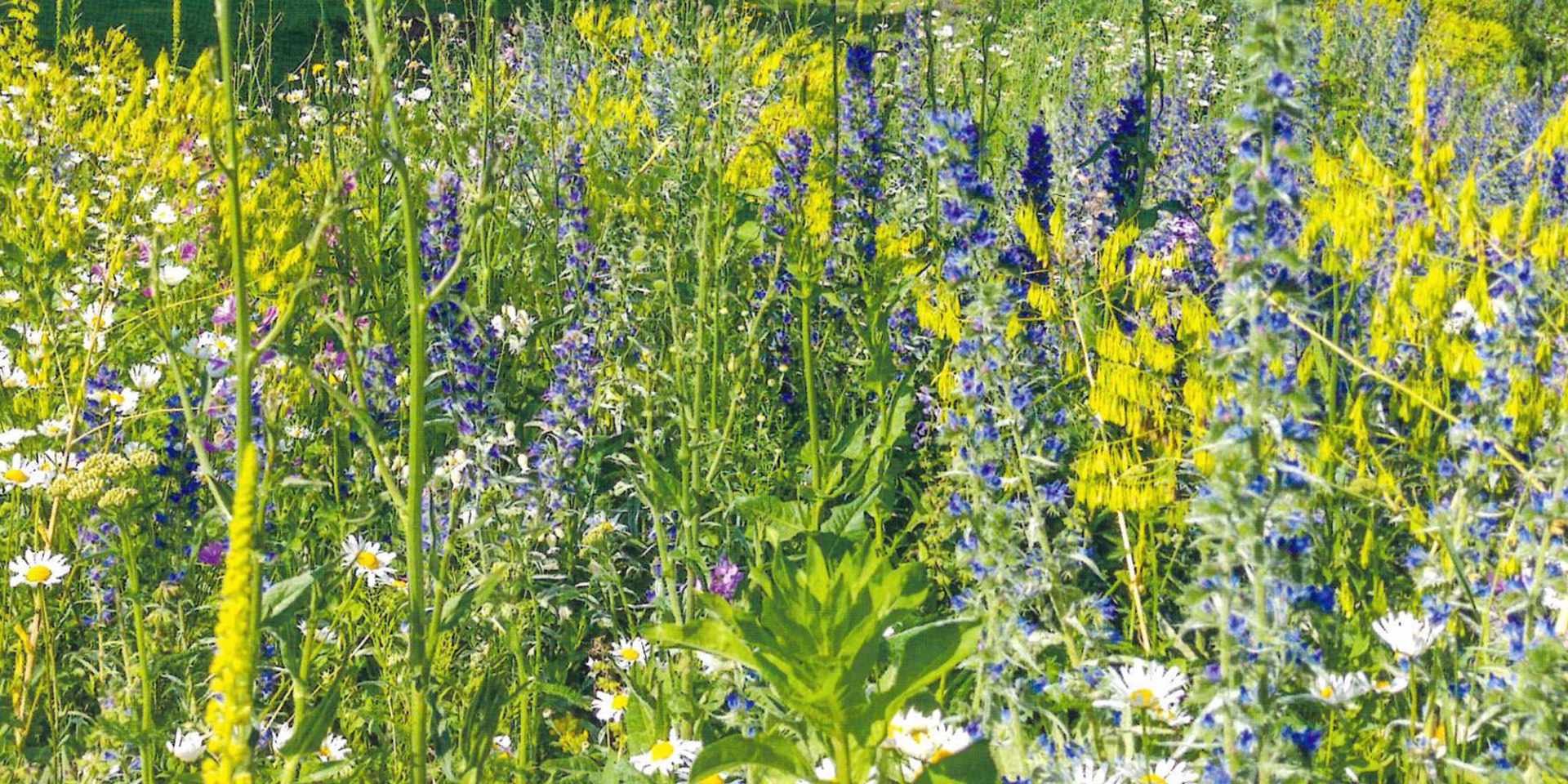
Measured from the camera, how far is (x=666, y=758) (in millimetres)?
1769

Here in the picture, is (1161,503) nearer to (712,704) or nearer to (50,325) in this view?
(712,704)

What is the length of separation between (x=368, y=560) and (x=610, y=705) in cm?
50

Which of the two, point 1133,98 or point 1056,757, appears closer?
point 1056,757

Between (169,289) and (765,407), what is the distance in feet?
4.59

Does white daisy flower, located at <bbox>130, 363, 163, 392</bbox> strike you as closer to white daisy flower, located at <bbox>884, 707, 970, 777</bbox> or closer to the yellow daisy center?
white daisy flower, located at <bbox>884, 707, 970, 777</bbox>

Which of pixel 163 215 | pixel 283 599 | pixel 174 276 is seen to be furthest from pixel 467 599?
pixel 163 215

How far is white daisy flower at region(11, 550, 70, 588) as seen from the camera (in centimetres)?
210

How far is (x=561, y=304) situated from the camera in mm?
3289

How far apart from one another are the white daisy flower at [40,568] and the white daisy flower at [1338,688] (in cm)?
186

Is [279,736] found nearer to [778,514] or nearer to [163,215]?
[778,514]

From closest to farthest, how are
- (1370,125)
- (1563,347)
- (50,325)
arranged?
(1563,347) → (50,325) → (1370,125)

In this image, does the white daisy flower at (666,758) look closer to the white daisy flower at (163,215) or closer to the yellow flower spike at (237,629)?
the yellow flower spike at (237,629)

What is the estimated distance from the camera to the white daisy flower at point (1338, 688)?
56.5 inches

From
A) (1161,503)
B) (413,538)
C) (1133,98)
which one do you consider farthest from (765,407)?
(413,538)
